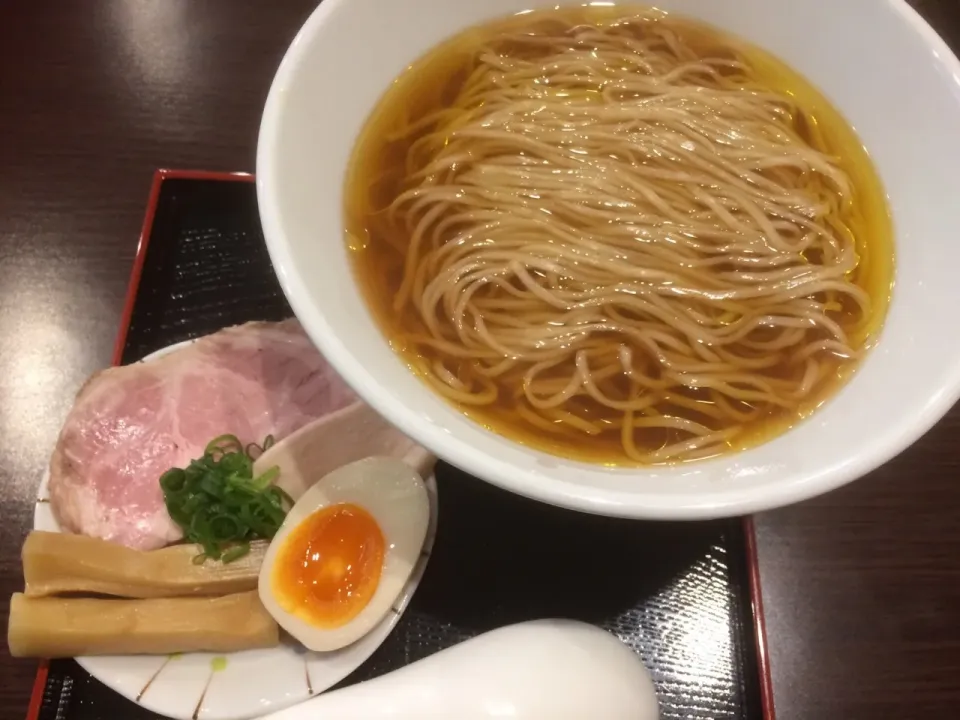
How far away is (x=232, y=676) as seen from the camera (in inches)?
42.6

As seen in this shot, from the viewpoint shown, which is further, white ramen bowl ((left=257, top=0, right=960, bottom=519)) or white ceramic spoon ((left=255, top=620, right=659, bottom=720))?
white ceramic spoon ((left=255, top=620, right=659, bottom=720))

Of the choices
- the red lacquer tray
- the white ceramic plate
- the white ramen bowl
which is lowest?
the white ceramic plate

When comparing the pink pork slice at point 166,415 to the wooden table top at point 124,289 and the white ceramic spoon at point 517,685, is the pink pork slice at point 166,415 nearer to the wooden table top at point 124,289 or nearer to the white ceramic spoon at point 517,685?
the wooden table top at point 124,289

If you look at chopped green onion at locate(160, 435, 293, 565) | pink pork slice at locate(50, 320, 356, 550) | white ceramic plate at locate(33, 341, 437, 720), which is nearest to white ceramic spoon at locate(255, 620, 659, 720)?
white ceramic plate at locate(33, 341, 437, 720)

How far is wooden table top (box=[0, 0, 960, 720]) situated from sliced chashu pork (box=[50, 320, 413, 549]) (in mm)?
124

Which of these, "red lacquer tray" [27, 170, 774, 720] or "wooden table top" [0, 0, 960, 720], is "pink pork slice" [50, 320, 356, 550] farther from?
"red lacquer tray" [27, 170, 774, 720]

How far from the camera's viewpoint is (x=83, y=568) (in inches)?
43.1

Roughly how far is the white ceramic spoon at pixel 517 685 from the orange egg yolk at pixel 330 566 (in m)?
0.12

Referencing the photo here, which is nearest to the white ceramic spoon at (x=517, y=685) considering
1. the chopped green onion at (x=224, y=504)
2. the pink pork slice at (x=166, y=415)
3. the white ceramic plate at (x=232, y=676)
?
the white ceramic plate at (x=232, y=676)

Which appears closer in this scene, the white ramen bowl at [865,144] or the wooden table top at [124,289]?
the white ramen bowl at [865,144]

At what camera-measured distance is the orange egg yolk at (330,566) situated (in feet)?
3.56

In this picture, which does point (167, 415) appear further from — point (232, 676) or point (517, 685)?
point (517, 685)

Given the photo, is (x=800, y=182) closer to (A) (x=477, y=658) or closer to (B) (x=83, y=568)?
(A) (x=477, y=658)

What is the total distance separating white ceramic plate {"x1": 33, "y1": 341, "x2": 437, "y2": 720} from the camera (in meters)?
1.05
